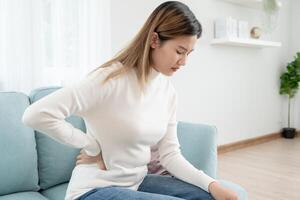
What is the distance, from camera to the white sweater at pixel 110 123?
957mm

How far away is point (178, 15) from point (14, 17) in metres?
1.27

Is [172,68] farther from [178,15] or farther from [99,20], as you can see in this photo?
[99,20]

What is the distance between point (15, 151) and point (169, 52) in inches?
31.5

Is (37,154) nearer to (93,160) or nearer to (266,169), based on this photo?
(93,160)

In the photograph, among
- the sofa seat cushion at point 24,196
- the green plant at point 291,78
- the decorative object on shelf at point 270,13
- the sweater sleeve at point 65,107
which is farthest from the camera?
the green plant at point 291,78

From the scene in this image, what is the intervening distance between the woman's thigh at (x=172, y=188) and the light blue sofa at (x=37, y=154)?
0.21 meters

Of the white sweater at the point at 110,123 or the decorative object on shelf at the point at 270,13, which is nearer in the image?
the white sweater at the point at 110,123

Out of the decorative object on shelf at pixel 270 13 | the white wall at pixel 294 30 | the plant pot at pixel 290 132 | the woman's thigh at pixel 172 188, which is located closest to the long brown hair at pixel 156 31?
the woman's thigh at pixel 172 188

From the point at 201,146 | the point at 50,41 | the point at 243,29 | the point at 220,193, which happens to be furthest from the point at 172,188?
the point at 243,29

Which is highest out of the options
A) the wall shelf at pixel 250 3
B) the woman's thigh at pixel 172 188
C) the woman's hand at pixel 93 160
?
the wall shelf at pixel 250 3

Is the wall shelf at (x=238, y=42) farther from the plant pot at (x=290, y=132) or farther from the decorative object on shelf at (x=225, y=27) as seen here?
the plant pot at (x=290, y=132)

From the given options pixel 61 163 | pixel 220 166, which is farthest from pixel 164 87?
pixel 220 166

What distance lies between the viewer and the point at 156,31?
1072mm

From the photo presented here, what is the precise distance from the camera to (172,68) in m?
1.13
